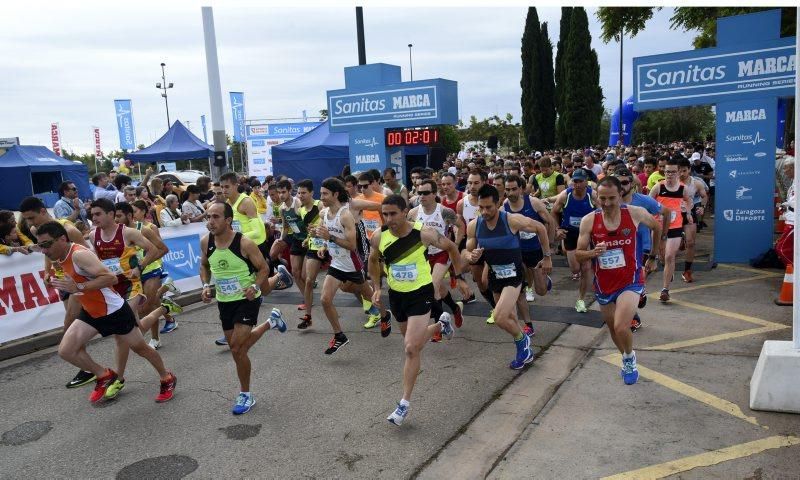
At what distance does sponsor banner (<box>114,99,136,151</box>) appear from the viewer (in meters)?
37.3

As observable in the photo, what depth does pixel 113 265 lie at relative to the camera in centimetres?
642

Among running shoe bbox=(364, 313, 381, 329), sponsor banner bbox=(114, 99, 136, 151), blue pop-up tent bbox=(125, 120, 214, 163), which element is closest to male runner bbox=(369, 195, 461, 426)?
running shoe bbox=(364, 313, 381, 329)

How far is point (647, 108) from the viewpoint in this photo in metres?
10.8

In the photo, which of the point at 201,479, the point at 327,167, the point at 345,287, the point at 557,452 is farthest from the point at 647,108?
the point at 327,167

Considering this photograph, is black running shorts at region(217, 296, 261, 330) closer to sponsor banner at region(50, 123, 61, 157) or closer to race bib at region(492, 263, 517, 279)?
race bib at region(492, 263, 517, 279)

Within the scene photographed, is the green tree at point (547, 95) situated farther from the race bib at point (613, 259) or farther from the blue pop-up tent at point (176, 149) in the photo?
the race bib at point (613, 259)

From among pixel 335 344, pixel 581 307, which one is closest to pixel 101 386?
pixel 335 344

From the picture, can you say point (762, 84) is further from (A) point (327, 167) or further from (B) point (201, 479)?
(A) point (327, 167)

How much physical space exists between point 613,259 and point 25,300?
24.5ft

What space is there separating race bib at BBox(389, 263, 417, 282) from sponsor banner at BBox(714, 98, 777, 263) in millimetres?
7709

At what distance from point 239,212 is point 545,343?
4.61 m

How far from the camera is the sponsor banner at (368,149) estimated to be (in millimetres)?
15133

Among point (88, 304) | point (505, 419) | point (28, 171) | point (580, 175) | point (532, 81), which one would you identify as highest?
point (532, 81)

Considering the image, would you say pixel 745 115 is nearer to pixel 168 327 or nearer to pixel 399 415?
pixel 399 415
